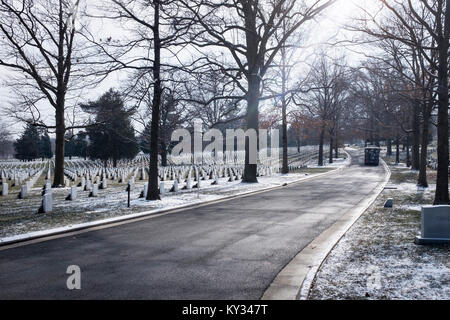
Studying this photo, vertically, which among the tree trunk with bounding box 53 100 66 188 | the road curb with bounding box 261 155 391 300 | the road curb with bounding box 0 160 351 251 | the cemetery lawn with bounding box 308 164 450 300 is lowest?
the road curb with bounding box 0 160 351 251

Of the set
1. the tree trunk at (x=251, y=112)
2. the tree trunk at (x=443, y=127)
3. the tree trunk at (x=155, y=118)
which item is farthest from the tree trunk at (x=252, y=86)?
the tree trunk at (x=443, y=127)

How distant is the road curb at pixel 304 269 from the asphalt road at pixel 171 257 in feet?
0.51

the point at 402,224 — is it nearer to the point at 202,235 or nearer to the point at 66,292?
the point at 202,235

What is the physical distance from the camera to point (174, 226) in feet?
30.4

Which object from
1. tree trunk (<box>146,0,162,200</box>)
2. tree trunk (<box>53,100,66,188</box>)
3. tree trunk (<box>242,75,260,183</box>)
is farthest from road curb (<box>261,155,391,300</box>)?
tree trunk (<box>53,100,66,188</box>)

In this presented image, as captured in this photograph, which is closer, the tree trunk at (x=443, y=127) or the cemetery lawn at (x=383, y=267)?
the cemetery lawn at (x=383, y=267)

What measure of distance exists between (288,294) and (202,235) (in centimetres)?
373

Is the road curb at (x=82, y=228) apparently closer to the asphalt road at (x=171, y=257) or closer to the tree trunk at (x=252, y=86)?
the asphalt road at (x=171, y=257)

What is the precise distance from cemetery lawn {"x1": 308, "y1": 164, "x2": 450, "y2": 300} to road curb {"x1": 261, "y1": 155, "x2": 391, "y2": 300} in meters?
0.11

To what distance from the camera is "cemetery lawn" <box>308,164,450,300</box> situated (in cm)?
454

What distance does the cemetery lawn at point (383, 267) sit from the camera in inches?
179

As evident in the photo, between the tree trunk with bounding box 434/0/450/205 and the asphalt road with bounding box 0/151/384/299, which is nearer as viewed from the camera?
the asphalt road with bounding box 0/151/384/299

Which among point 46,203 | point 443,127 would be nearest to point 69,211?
point 46,203

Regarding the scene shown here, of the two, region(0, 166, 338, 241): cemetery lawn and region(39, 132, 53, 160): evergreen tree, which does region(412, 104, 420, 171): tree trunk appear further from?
region(39, 132, 53, 160): evergreen tree
